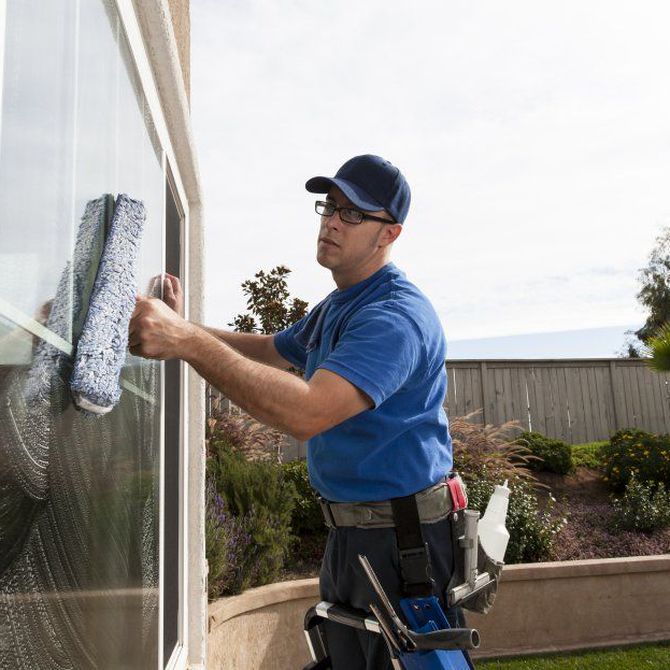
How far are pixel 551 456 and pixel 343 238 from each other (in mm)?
7594

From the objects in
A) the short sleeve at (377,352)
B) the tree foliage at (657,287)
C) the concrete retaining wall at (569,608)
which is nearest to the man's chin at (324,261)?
the short sleeve at (377,352)

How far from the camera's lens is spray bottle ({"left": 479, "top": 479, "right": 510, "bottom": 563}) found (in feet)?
8.46

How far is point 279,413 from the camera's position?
158cm

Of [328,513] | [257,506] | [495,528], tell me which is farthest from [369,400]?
[257,506]

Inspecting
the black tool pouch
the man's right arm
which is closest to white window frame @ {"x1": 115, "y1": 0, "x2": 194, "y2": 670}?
the man's right arm

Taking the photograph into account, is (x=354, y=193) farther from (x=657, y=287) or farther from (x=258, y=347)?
(x=657, y=287)

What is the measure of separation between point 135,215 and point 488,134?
16.4ft

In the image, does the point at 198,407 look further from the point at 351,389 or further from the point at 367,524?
the point at 351,389

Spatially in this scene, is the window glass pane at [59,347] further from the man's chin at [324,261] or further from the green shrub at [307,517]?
the green shrub at [307,517]

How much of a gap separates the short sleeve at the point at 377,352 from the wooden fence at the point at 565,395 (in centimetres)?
928

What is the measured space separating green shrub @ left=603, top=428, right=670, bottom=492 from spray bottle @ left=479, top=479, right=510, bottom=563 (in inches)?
249

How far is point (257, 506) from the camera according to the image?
518 centimetres

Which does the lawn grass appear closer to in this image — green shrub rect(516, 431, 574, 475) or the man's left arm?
green shrub rect(516, 431, 574, 475)

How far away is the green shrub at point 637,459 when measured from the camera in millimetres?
8398
